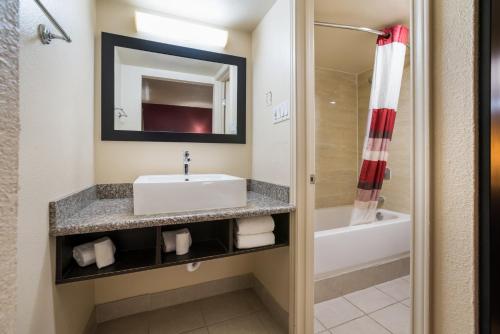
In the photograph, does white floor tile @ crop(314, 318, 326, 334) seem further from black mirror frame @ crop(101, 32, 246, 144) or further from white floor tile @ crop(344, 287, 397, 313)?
black mirror frame @ crop(101, 32, 246, 144)

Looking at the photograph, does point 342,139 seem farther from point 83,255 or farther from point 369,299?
point 83,255

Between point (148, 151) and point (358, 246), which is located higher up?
point (148, 151)

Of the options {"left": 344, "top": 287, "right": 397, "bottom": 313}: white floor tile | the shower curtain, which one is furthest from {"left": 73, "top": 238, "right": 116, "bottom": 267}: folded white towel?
the shower curtain

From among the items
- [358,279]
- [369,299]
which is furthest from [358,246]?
[369,299]

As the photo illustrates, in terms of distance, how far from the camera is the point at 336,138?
273 centimetres

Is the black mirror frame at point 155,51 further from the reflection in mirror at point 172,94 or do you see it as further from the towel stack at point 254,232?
the towel stack at point 254,232

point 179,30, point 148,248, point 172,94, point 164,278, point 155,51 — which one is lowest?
point 164,278

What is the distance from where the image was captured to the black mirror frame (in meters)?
1.46

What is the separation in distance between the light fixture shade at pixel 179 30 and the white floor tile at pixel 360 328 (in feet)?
6.79

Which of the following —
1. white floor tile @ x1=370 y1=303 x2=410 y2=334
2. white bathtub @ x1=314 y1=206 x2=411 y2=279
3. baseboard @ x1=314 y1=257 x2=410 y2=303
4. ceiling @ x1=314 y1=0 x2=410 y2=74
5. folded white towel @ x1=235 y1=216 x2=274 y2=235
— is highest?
ceiling @ x1=314 y1=0 x2=410 y2=74

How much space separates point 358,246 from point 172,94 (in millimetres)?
1804

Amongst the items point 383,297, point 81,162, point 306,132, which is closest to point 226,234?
point 306,132

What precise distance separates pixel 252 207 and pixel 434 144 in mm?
837

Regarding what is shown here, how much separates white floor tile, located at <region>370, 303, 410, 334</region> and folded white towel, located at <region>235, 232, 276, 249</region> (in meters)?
0.93
